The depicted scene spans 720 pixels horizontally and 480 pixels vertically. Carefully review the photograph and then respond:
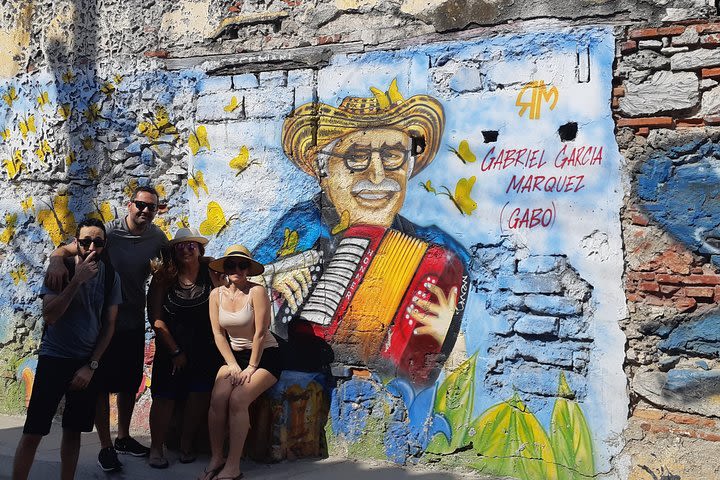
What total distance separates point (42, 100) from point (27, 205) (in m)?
0.87

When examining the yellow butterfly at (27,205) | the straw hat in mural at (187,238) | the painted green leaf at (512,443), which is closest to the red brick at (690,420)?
the painted green leaf at (512,443)

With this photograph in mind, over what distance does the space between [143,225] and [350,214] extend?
4.42 ft

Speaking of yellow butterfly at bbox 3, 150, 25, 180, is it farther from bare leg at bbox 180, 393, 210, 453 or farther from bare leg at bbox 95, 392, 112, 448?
bare leg at bbox 180, 393, 210, 453

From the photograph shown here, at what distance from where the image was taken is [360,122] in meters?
5.07

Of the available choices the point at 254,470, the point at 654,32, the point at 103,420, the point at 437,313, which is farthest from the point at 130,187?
the point at 654,32

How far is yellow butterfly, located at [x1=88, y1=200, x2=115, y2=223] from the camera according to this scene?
19.6 feet

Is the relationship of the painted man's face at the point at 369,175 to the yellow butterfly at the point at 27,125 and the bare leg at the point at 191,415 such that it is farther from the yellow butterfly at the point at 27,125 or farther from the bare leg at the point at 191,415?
the yellow butterfly at the point at 27,125

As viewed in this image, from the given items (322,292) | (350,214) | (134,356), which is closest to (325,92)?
(350,214)

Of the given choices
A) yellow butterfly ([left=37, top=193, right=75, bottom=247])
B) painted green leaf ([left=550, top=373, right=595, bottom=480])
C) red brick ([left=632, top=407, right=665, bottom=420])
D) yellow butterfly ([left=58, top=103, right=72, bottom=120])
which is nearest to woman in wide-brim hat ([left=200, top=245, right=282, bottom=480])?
painted green leaf ([left=550, top=373, right=595, bottom=480])

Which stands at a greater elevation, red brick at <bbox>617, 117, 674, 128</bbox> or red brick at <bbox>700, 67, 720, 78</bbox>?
red brick at <bbox>700, 67, 720, 78</bbox>

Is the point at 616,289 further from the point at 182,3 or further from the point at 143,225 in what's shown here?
the point at 182,3

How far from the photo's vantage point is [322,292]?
5.15 m

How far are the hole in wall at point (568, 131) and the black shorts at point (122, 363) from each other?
2901 mm

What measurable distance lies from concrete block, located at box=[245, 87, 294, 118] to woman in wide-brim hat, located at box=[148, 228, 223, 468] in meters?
1.05
